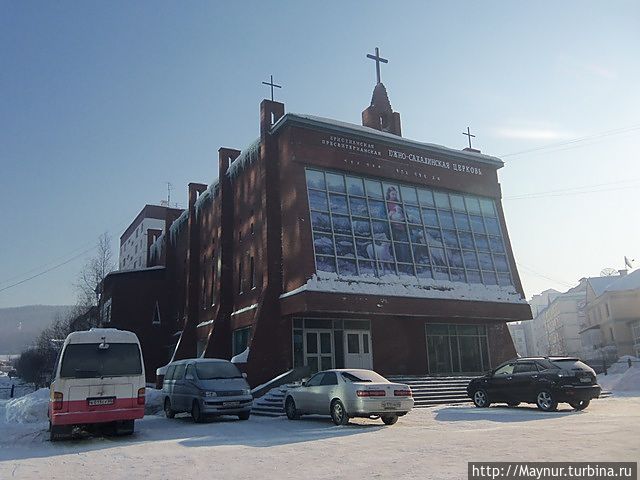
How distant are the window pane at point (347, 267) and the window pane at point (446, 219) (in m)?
6.24

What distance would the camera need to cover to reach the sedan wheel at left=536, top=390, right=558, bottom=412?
14997 millimetres

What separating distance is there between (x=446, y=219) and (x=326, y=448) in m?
19.9

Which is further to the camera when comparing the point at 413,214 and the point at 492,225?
the point at 492,225

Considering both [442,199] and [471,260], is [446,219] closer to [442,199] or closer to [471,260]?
[442,199]

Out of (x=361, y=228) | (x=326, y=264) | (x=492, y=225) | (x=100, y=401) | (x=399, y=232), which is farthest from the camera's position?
(x=492, y=225)

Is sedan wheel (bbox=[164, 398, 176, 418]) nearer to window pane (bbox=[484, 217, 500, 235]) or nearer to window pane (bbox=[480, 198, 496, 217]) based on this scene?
window pane (bbox=[484, 217, 500, 235])

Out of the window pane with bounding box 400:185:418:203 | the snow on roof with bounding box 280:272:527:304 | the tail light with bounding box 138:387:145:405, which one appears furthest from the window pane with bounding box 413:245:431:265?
the tail light with bounding box 138:387:145:405

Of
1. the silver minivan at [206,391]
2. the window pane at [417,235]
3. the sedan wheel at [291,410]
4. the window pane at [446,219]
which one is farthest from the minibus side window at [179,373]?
the window pane at [446,219]

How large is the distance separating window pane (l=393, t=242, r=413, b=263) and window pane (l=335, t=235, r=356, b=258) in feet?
7.97

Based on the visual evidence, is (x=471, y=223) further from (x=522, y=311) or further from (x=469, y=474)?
(x=469, y=474)

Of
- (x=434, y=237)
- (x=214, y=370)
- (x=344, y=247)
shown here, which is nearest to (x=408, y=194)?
(x=434, y=237)

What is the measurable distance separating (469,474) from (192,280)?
29001 mm

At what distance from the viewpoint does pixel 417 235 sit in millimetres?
26375

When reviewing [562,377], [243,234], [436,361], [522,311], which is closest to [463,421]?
[562,377]
